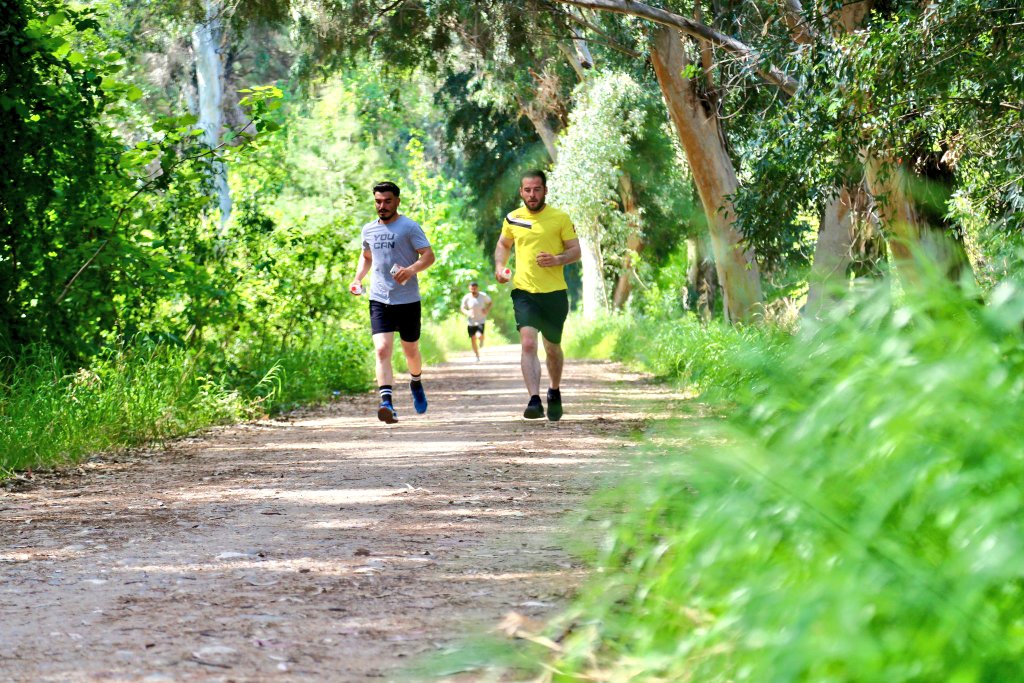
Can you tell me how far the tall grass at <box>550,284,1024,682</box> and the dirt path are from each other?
1.04 metres

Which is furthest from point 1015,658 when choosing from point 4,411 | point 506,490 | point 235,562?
point 4,411

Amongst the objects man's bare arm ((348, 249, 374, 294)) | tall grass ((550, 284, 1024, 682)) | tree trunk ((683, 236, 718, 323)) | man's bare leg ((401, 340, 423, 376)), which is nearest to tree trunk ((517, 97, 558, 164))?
tree trunk ((683, 236, 718, 323))

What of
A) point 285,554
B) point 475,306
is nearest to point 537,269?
point 285,554

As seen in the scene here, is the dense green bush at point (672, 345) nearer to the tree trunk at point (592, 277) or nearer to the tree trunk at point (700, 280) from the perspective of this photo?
the tree trunk at point (592, 277)

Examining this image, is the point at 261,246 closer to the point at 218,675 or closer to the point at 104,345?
the point at 104,345

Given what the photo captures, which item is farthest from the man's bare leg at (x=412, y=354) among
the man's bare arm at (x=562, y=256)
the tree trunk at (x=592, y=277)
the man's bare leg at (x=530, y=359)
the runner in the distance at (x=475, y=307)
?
the tree trunk at (x=592, y=277)

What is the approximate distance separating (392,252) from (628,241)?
24688 mm

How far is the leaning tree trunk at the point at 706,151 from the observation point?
63.5 ft

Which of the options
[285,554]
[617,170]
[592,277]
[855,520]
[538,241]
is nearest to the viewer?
[855,520]

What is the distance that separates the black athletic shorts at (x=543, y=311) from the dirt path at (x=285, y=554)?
1.32 m

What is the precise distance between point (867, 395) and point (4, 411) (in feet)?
25.5

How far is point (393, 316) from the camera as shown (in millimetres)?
12586

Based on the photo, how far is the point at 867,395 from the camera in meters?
2.81

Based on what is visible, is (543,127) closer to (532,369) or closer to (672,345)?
(672,345)
